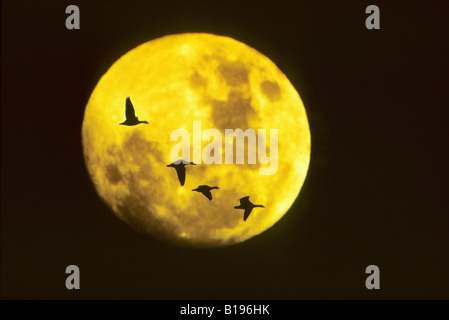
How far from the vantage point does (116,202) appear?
7.20 metres

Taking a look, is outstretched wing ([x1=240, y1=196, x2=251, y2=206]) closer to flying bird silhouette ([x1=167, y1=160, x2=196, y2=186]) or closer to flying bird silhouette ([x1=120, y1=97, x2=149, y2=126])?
flying bird silhouette ([x1=167, y1=160, x2=196, y2=186])

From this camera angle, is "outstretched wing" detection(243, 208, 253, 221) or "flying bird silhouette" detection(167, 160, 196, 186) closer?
"flying bird silhouette" detection(167, 160, 196, 186)

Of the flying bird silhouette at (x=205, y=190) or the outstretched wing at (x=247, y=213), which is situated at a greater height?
the flying bird silhouette at (x=205, y=190)

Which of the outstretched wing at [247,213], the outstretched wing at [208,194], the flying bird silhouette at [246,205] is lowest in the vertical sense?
the outstretched wing at [247,213]

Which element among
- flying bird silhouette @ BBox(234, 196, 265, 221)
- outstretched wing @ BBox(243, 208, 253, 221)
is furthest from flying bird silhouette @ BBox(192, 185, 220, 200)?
outstretched wing @ BBox(243, 208, 253, 221)

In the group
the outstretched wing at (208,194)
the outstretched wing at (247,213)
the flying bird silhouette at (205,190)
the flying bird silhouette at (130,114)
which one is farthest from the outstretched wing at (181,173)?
the outstretched wing at (247,213)

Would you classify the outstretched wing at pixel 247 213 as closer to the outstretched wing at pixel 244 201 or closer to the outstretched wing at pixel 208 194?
the outstretched wing at pixel 244 201

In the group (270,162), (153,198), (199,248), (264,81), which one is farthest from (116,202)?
(264,81)

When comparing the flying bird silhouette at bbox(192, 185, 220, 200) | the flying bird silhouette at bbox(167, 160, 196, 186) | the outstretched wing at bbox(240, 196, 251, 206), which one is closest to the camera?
the flying bird silhouette at bbox(167, 160, 196, 186)

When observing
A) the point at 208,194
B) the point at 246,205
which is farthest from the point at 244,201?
the point at 208,194

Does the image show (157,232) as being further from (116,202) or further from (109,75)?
(109,75)

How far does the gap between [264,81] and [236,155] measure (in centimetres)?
130

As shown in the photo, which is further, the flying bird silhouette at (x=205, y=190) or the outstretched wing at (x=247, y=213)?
the outstretched wing at (x=247, y=213)

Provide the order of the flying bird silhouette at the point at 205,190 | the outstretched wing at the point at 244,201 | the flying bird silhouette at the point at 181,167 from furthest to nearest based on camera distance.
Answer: the outstretched wing at the point at 244,201 → the flying bird silhouette at the point at 205,190 → the flying bird silhouette at the point at 181,167
